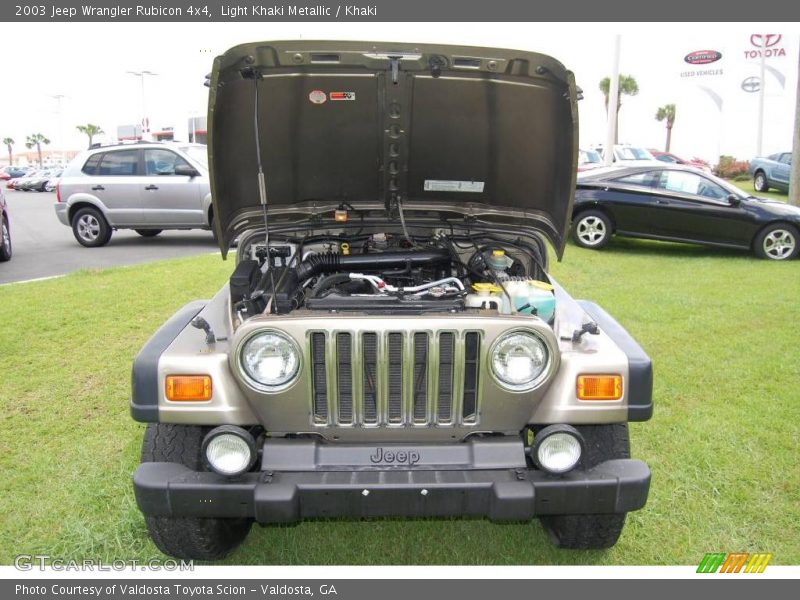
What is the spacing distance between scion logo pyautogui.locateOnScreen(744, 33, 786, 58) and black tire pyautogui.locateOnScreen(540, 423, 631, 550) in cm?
3291

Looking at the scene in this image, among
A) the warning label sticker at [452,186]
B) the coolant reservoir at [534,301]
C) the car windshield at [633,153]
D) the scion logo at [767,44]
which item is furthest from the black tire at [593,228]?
the scion logo at [767,44]

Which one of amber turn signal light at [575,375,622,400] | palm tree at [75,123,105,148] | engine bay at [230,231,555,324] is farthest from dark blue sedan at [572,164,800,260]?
palm tree at [75,123,105,148]

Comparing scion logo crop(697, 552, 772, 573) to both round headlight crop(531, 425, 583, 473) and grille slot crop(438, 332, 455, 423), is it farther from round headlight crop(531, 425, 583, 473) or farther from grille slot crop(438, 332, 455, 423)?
grille slot crop(438, 332, 455, 423)

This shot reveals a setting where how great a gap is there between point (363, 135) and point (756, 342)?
14.3 ft

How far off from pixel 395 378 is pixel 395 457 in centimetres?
31

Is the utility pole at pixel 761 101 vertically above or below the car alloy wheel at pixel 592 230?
above

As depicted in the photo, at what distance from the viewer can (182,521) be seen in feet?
9.18

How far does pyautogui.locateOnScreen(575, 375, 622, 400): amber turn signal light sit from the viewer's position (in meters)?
2.63

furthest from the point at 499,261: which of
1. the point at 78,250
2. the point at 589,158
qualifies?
the point at 589,158

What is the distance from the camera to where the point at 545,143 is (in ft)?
11.4

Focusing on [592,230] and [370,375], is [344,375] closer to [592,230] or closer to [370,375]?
[370,375]

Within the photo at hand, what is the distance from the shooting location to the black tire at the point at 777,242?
1040cm

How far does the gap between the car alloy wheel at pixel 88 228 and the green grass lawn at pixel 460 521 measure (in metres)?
4.54

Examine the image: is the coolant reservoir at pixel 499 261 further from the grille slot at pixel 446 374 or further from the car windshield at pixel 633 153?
the car windshield at pixel 633 153
